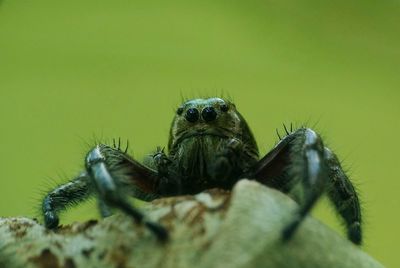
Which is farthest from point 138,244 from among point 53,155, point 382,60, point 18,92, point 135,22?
point 382,60

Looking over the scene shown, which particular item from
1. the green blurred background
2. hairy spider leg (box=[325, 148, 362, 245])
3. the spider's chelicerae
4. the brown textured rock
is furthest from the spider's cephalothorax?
the green blurred background

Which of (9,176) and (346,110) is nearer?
(9,176)

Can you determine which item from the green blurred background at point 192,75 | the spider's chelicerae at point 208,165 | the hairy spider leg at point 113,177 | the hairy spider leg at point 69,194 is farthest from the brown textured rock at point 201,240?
the green blurred background at point 192,75

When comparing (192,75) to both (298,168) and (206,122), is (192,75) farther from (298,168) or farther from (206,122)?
(298,168)

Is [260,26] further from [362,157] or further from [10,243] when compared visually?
[10,243]

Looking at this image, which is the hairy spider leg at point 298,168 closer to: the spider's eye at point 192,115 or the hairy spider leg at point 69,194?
the spider's eye at point 192,115

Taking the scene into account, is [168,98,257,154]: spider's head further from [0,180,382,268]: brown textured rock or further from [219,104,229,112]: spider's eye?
[0,180,382,268]: brown textured rock

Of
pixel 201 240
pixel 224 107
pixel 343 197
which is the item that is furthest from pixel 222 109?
pixel 201 240
